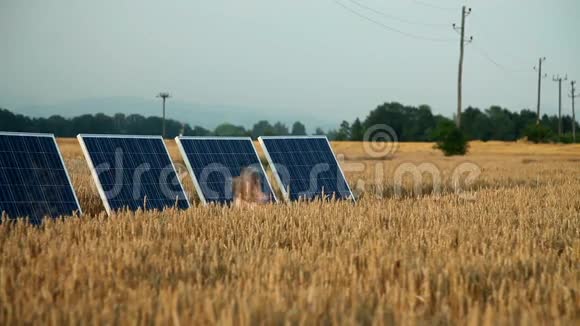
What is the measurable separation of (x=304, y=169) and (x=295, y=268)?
340 inches

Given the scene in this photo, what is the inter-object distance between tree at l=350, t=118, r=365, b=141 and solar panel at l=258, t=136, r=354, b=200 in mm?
89939

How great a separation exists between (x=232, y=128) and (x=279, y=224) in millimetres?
128285

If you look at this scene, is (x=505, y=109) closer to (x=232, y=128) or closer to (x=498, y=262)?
(x=232, y=128)

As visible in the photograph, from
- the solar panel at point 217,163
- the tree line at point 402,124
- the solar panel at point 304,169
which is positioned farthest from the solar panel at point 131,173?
the tree line at point 402,124

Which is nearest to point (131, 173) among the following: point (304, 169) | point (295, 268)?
point (304, 169)

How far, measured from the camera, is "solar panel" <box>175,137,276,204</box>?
1364 cm

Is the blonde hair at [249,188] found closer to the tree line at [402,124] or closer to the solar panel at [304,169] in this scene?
the solar panel at [304,169]

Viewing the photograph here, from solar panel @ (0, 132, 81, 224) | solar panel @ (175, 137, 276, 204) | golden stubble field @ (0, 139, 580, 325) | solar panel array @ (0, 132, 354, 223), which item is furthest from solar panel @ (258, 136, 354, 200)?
solar panel @ (0, 132, 81, 224)

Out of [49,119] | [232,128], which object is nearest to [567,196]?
[49,119]

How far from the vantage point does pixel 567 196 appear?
15.6 m

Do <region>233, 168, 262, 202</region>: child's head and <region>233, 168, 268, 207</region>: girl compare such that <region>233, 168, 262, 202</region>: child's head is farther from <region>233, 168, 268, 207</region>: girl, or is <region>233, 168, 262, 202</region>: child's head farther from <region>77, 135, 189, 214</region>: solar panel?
<region>77, 135, 189, 214</region>: solar panel

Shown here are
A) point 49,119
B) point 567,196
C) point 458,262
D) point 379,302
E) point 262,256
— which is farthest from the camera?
point 49,119

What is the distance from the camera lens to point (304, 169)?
15.2 meters

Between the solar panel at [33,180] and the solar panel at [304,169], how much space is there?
14.1 ft
